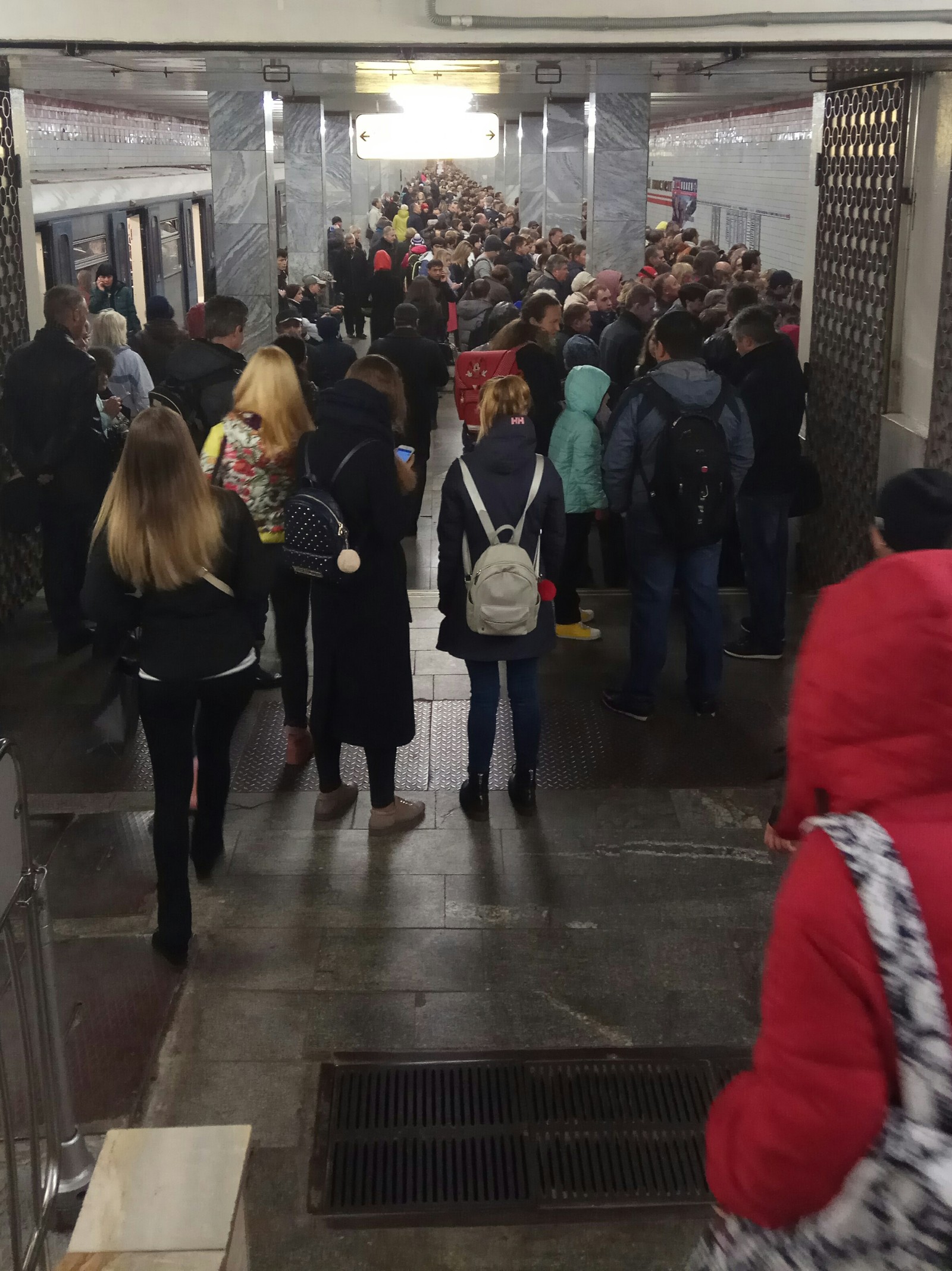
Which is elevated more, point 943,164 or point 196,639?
point 943,164

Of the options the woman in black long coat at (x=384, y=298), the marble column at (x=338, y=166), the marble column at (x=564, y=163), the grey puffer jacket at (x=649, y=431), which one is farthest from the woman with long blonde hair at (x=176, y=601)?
the marble column at (x=338, y=166)

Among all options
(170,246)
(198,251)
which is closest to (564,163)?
(170,246)

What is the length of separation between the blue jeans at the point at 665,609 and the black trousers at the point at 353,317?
46.7ft

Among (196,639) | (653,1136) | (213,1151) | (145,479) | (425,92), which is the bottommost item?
(653,1136)

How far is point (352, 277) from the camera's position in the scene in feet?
61.7

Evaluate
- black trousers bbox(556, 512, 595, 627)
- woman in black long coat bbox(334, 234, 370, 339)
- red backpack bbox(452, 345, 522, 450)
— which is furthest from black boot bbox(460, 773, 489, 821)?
woman in black long coat bbox(334, 234, 370, 339)

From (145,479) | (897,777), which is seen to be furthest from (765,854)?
(897,777)

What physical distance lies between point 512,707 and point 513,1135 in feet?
6.13

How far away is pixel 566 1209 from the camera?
298 cm

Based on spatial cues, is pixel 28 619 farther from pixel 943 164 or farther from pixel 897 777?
pixel 897 777

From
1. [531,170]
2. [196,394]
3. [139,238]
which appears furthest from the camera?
[531,170]

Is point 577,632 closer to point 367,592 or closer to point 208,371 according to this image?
point 208,371

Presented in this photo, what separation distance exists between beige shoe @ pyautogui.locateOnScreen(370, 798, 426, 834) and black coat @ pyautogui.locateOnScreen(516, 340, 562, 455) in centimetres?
262

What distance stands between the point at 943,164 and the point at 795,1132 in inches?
226
